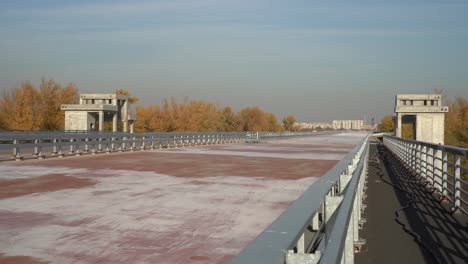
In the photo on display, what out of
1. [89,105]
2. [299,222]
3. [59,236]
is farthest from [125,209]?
[89,105]

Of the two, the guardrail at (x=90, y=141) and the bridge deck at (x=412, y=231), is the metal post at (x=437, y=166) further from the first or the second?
the guardrail at (x=90, y=141)

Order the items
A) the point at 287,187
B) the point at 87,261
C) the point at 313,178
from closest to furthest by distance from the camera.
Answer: the point at 87,261
the point at 287,187
the point at 313,178

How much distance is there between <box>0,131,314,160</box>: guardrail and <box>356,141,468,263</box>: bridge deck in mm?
14374

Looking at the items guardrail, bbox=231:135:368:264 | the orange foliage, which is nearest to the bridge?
guardrail, bbox=231:135:368:264

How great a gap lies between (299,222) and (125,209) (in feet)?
19.8

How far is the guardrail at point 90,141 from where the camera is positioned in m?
21.8

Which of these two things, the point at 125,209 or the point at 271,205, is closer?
the point at 125,209

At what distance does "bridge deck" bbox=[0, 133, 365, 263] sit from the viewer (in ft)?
19.3

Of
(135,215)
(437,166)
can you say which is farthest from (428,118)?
(135,215)

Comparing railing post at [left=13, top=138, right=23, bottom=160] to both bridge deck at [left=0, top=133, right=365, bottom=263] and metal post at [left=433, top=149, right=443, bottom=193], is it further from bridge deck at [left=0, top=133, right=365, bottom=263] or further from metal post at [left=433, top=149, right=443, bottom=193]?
metal post at [left=433, top=149, right=443, bottom=193]

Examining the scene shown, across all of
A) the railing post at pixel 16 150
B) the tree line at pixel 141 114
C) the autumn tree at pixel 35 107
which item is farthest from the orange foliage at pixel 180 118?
the railing post at pixel 16 150

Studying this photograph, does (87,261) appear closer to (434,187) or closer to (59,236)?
(59,236)

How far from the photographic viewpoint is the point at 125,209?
28.8ft

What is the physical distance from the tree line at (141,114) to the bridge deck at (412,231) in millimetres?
90588
